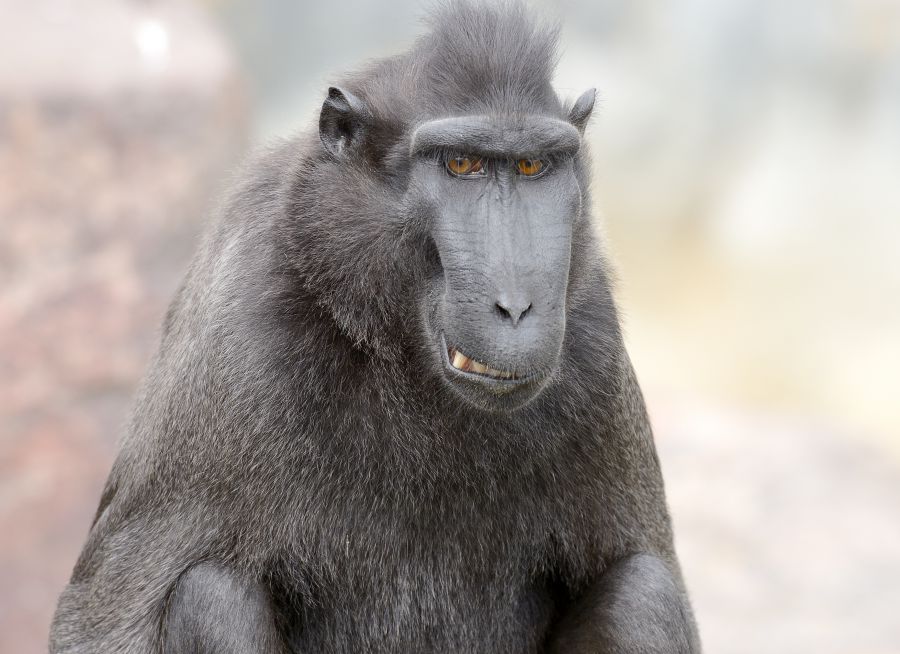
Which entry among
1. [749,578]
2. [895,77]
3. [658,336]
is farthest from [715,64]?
[749,578]

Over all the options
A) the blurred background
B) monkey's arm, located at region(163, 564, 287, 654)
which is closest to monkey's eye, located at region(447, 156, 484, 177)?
the blurred background

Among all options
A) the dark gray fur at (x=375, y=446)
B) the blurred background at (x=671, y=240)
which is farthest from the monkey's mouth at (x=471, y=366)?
the blurred background at (x=671, y=240)

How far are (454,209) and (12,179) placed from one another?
23.4ft

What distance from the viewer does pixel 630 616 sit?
15.9 feet

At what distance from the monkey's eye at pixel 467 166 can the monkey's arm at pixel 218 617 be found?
1727 millimetres

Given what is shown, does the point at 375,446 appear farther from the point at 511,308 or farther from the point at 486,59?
the point at 486,59

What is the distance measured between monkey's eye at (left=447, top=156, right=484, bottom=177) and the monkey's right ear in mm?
445

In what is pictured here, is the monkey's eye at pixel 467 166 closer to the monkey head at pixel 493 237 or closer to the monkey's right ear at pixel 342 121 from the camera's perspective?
the monkey head at pixel 493 237

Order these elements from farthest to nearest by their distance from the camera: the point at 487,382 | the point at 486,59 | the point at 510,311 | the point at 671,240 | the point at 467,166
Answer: the point at 671,240, the point at 486,59, the point at 467,166, the point at 487,382, the point at 510,311

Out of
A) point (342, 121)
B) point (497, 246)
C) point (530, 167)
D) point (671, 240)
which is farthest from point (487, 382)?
point (671, 240)

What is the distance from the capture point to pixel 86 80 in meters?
10.9

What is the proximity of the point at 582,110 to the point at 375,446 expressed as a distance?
1537mm

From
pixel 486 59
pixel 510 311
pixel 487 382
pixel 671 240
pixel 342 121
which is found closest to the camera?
pixel 510 311

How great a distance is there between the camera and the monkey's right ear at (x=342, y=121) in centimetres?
454
